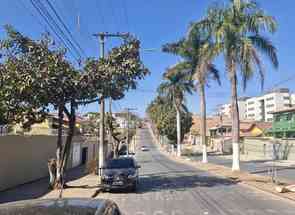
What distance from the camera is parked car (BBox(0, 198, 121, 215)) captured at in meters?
4.71

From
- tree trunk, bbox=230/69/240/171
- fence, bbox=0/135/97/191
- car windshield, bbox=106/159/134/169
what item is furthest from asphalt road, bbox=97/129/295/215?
tree trunk, bbox=230/69/240/171

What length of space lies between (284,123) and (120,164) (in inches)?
2204

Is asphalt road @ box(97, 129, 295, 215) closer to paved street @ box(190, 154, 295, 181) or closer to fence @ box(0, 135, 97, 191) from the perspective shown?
fence @ box(0, 135, 97, 191)

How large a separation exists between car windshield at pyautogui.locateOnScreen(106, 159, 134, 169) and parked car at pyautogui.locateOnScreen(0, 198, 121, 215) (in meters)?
17.6

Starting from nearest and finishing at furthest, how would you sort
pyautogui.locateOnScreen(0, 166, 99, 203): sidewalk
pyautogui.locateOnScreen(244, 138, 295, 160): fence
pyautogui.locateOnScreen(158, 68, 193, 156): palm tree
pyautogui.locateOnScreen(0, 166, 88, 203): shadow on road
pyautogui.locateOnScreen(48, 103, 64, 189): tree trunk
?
pyautogui.locateOnScreen(0, 166, 88, 203): shadow on road, pyautogui.locateOnScreen(0, 166, 99, 203): sidewalk, pyautogui.locateOnScreen(48, 103, 64, 189): tree trunk, pyautogui.locateOnScreen(244, 138, 295, 160): fence, pyautogui.locateOnScreen(158, 68, 193, 156): palm tree

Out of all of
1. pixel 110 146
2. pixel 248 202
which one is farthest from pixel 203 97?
pixel 248 202

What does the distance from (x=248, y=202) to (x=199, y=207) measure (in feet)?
6.85

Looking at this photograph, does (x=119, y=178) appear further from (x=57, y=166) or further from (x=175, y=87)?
(x=175, y=87)

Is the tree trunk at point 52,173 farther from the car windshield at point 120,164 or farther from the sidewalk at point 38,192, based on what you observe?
the car windshield at point 120,164

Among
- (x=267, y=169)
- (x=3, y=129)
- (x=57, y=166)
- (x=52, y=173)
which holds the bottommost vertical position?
(x=267, y=169)

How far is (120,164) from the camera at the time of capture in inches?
918

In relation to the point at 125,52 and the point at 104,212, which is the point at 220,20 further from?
the point at 104,212

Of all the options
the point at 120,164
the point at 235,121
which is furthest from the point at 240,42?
the point at 120,164

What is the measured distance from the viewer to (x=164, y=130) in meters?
89.5
